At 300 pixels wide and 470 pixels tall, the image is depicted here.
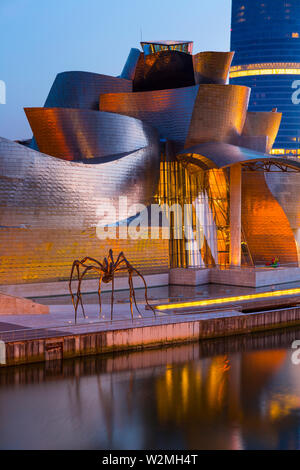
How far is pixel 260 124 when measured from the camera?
35.1 m

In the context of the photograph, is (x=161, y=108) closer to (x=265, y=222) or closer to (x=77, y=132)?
(x=77, y=132)

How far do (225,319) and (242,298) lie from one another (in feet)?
12.3

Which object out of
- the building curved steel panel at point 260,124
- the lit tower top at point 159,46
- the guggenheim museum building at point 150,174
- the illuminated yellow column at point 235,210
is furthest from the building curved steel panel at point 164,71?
the illuminated yellow column at point 235,210

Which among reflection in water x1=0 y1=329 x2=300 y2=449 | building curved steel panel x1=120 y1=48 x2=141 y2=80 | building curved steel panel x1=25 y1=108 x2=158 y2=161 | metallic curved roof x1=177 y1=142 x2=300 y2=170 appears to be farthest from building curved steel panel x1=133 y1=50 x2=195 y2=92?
reflection in water x1=0 y1=329 x2=300 y2=449

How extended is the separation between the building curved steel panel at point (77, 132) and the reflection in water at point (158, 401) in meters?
11.4

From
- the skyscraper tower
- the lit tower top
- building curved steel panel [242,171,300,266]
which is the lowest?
building curved steel panel [242,171,300,266]

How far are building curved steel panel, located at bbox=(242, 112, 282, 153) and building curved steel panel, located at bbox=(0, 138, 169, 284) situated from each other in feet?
34.1

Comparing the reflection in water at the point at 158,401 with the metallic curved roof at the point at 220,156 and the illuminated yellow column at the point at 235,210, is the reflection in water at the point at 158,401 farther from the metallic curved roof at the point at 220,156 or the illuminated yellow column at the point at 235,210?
the illuminated yellow column at the point at 235,210

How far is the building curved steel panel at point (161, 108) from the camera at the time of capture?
2973cm

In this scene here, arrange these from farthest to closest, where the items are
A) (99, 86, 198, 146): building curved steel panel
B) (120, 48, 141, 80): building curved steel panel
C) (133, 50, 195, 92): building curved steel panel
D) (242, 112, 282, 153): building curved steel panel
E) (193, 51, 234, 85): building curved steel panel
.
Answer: (242, 112, 282, 153): building curved steel panel, (120, 48, 141, 80): building curved steel panel, (133, 50, 195, 92): building curved steel panel, (193, 51, 234, 85): building curved steel panel, (99, 86, 198, 146): building curved steel panel

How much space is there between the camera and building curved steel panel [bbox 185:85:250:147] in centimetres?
2980

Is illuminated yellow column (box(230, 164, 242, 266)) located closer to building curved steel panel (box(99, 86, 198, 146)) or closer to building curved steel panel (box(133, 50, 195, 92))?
building curved steel panel (box(99, 86, 198, 146))

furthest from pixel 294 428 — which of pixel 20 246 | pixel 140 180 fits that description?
pixel 140 180
